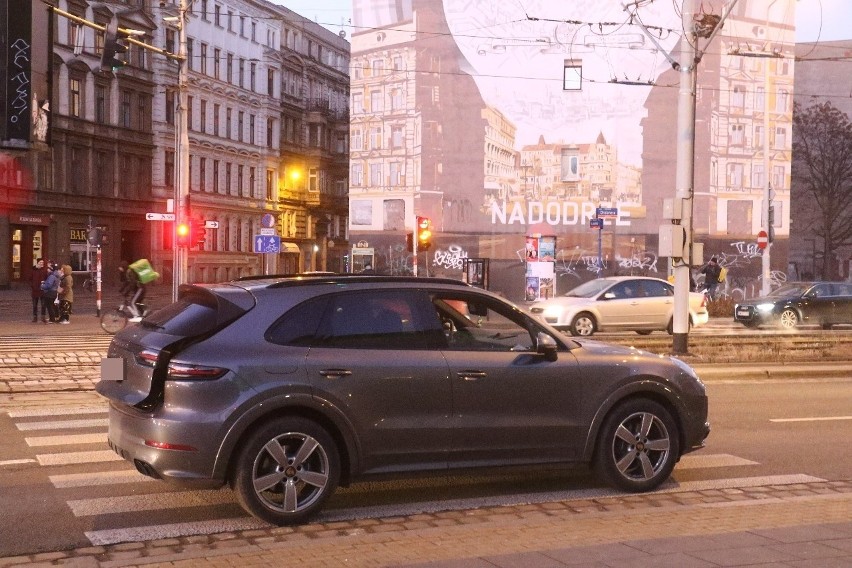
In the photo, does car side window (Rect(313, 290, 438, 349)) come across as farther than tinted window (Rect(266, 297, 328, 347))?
Yes

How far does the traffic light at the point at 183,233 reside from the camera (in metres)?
27.3

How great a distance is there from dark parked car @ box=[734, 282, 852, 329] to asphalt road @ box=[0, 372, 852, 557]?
18844 millimetres

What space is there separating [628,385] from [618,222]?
44484 millimetres

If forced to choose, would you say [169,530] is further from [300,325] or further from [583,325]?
[583,325]

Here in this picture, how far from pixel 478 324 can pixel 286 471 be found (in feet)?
5.94

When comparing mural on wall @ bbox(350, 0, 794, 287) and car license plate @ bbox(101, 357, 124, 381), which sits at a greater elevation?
mural on wall @ bbox(350, 0, 794, 287)

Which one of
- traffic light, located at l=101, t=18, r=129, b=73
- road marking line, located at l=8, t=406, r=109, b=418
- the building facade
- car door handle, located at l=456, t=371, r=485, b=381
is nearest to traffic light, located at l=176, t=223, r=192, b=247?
the building facade

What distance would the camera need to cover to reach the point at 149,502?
7680 mm

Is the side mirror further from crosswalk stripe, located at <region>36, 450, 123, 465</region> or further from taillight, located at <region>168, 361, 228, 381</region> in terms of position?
crosswalk stripe, located at <region>36, 450, 123, 465</region>

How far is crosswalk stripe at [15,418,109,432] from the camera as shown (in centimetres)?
1104

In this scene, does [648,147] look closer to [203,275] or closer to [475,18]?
[475,18]

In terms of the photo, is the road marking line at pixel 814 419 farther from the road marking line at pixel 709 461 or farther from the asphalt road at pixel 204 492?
the road marking line at pixel 709 461

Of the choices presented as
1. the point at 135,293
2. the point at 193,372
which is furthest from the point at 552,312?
the point at 193,372

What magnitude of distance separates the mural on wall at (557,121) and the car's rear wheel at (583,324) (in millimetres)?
25524
